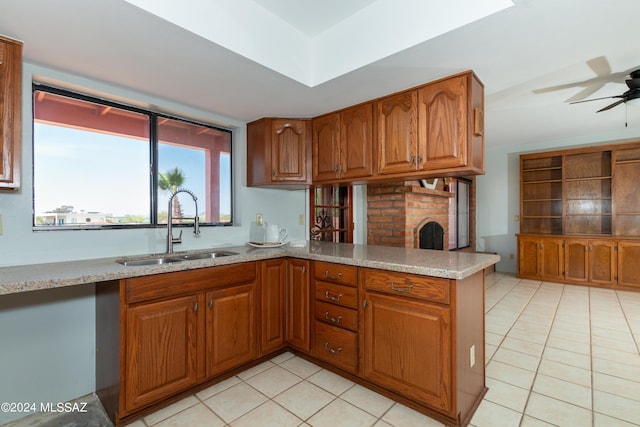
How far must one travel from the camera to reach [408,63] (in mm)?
1853

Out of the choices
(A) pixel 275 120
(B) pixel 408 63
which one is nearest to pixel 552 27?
(B) pixel 408 63

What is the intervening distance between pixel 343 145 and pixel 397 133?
1.68 ft

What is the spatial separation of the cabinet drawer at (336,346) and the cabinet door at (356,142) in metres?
1.22

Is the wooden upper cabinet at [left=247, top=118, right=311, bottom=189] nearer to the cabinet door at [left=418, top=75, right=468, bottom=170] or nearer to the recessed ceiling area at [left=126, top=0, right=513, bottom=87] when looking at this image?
the recessed ceiling area at [left=126, top=0, right=513, bottom=87]

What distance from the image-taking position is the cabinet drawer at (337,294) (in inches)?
81.2

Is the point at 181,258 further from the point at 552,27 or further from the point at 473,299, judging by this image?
the point at 552,27

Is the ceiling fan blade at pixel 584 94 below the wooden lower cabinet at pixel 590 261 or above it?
above

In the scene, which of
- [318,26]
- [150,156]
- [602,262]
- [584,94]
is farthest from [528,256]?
[150,156]

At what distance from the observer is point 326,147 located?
9.06 feet

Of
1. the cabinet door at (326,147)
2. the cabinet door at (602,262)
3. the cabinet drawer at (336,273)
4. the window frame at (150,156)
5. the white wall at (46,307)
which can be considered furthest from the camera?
the cabinet door at (602,262)

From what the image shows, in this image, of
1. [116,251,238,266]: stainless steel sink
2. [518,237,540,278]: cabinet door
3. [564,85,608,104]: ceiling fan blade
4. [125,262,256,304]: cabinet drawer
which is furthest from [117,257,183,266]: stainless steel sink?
[518,237,540,278]: cabinet door

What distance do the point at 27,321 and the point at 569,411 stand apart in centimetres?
319

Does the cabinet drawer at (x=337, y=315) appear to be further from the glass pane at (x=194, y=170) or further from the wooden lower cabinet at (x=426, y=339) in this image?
the glass pane at (x=194, y=170)

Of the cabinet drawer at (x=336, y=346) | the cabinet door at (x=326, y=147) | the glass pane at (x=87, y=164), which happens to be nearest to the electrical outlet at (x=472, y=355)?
the cabinet drawer at (x=336, y=346)
